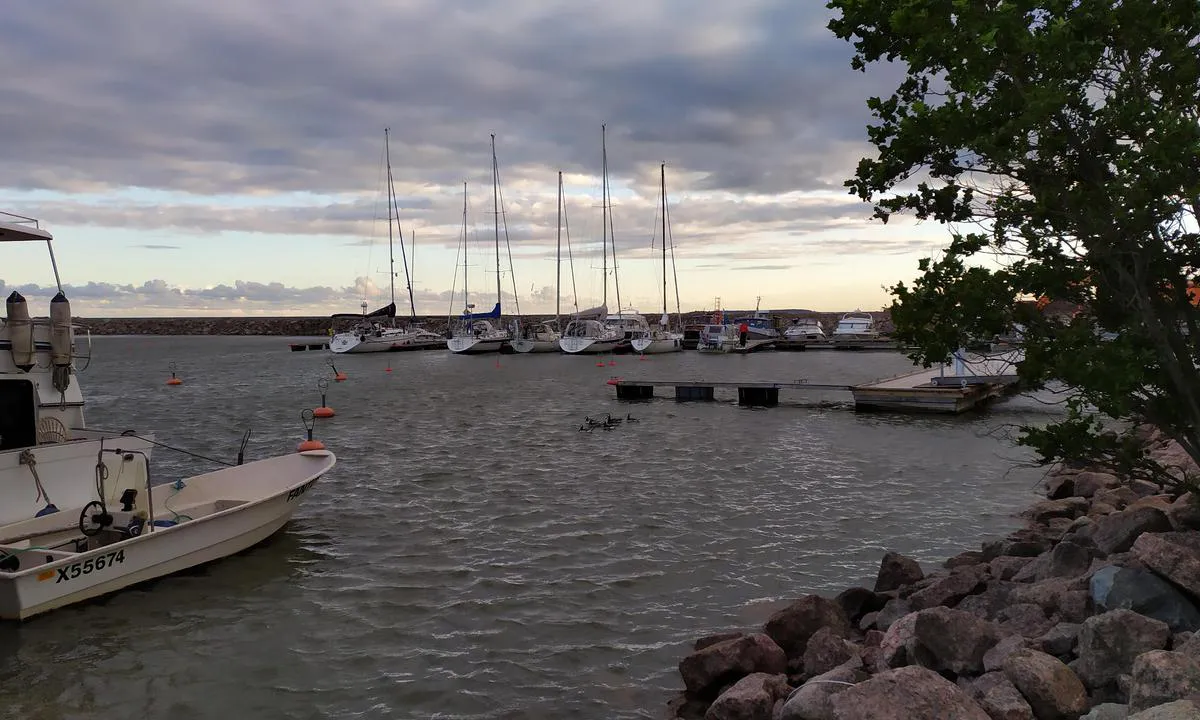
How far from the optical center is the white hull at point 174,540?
414 inches

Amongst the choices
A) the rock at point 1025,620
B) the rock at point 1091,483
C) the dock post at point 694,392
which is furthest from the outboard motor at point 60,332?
the dock post at point 694,392

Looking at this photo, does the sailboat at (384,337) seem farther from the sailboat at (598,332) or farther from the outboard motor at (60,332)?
the outboard motor at (60,332)

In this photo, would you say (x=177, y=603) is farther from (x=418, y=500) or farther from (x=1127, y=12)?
(x=1127, y=12)

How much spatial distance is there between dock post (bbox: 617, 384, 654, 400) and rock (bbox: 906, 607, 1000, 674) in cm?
3224

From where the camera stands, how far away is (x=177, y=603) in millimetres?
11422

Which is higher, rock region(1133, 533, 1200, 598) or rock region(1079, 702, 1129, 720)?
rock region(1133, 533, 1200, 598)

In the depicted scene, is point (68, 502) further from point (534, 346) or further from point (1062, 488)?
point (534, 346)

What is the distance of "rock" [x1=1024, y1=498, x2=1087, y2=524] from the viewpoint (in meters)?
14.0

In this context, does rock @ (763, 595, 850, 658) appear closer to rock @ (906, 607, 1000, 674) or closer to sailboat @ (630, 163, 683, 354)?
rock @ (906, 607, 1000, 674)

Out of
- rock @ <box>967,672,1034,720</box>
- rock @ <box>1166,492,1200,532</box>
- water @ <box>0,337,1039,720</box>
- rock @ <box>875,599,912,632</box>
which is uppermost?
rock @ <box>1166,492,1200,532</box>

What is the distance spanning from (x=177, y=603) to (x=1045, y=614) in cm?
1107

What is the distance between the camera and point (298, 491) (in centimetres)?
1436

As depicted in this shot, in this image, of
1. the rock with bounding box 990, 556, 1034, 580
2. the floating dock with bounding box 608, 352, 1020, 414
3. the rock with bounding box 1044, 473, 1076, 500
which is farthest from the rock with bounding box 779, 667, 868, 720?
the floating dock with bounding box 608, 352, 1020, 414

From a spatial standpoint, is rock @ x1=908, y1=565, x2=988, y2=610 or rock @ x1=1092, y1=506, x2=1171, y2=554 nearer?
rock @ x1=1092, y1=506, x2=1171, y2=554
